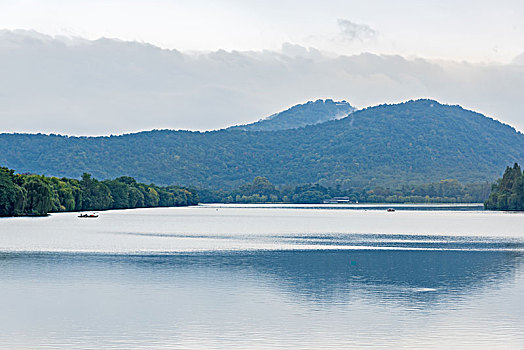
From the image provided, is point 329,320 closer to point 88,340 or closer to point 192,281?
point 88,340

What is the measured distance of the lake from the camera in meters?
21.5

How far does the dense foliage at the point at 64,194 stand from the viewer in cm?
10344

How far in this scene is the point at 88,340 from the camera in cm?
2095

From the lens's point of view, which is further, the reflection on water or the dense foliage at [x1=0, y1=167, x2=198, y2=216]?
the dense foliage at [x1=0, y1=167, x2=198, y2=216]

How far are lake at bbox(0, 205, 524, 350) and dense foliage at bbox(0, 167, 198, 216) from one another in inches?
2097

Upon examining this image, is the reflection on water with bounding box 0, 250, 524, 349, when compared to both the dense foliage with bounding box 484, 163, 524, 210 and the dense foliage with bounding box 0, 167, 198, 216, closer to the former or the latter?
the dense foliage with bounding box 0, 167, 198, 216

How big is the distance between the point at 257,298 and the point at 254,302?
1.01 meters

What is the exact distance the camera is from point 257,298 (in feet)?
94.5

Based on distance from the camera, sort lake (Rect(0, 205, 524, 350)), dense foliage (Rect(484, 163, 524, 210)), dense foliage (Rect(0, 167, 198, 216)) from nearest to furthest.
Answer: lake (Rect(0, 205, 524, 350)) < dense foliage (Rect(0, 167, 198, 216)) < dense foliage (Rect(484, 163, 524, 210))

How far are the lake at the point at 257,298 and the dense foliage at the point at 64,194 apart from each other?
53.3 m

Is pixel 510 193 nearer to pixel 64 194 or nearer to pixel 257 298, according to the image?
pixel 64 194

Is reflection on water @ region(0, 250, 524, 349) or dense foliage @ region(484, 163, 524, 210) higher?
dense foliage @ region(484, 163, 524, 210)

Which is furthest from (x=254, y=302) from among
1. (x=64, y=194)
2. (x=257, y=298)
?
(x=64, y=194)

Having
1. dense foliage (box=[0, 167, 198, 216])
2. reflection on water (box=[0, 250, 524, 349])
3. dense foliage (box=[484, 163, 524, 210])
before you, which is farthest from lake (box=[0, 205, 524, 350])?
dense foliage (box=[484, 163, 524, 210])
